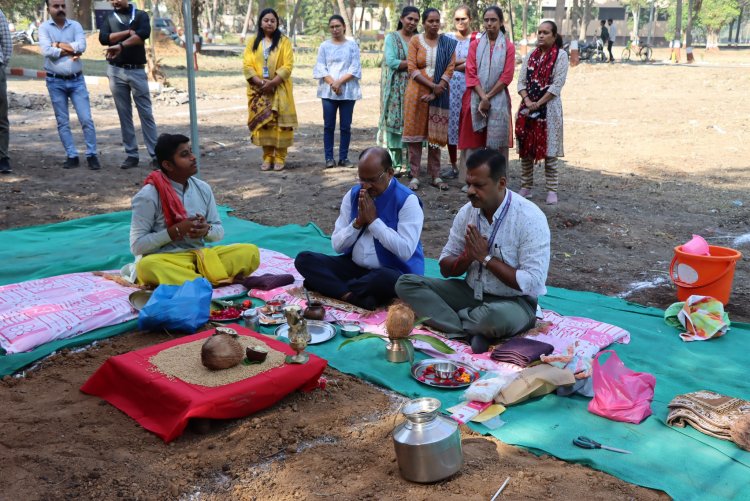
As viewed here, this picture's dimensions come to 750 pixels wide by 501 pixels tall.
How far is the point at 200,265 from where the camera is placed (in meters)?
4.52

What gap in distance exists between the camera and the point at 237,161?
9.07 meters

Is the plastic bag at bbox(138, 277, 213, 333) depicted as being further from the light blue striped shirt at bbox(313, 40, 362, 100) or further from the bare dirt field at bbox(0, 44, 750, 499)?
the light blue striped shirt at bbox(313, 40, 362, 100)

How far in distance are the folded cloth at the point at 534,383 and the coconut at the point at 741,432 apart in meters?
0.68

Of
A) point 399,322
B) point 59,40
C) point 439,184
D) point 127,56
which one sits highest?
point 59,40

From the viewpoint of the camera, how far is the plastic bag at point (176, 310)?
3850 millimetres

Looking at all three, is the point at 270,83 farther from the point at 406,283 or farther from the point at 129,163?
the point at 406,283

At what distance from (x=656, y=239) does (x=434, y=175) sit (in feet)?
8.48

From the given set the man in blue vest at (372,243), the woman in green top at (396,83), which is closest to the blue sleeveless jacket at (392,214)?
the man in blue vest at (372,243)

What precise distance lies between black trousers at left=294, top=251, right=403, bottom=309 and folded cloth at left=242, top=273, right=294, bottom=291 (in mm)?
222

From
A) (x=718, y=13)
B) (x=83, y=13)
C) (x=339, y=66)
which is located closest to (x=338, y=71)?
(x=339, y=66)

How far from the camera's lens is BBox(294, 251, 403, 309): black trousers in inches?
165

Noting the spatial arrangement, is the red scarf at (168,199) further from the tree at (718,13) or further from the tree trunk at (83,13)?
the tree at (718,13)

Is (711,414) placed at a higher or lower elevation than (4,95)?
lower

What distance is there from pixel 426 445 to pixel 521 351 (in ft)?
3.86
